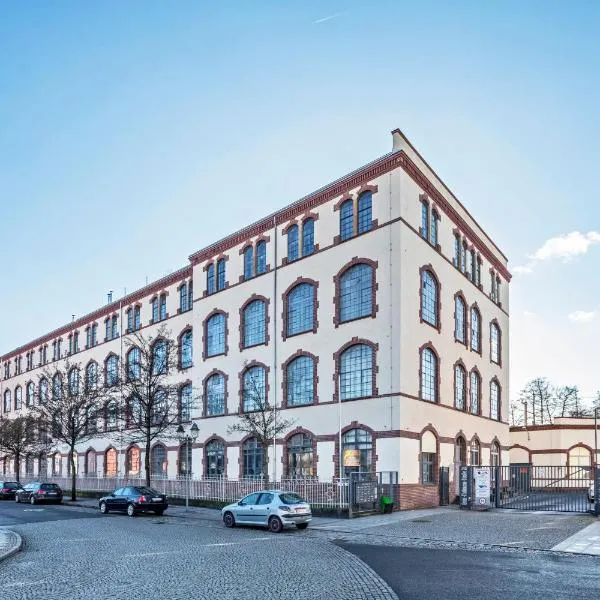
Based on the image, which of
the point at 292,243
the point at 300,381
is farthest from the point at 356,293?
the point at 292,243

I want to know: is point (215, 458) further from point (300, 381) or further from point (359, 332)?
point (359, 332)

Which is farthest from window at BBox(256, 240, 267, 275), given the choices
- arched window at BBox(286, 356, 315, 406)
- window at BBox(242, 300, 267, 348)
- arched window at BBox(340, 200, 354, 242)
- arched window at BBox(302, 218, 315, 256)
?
arched window at BBox(340, 200, 354, 242)

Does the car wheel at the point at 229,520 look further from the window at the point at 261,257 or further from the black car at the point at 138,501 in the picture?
the window at the point at 261,257

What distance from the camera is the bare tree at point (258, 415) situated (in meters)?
35.5

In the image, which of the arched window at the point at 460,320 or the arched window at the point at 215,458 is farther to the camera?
the arched window at the point at 215,458

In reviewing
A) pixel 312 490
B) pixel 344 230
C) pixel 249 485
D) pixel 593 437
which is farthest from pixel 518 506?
pixel 593 437

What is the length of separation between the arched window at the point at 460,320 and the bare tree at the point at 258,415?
37.8ft

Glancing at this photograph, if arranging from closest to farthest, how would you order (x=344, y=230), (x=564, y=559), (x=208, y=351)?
(x=564, y=559) → (x=344, y=230) → (x=208, y=351)

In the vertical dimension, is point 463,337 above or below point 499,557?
above

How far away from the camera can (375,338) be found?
33844 mm

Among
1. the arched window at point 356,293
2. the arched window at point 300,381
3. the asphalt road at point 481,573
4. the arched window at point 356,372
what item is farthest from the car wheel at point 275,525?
the arched window at point 356,293

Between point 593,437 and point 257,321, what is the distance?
1392 inches

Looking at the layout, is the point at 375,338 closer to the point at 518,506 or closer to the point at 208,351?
the point at 518,506

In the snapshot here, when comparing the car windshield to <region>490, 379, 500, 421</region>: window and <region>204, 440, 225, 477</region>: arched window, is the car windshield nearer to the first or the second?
<region>204, 440, 225, 477</region>: arched window
